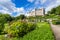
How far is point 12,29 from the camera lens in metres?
16.3

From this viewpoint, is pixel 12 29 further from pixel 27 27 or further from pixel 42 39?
pixel 42 39

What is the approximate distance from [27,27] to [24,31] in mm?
795

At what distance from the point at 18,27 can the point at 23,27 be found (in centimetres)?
48

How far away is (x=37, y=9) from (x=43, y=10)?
411cm

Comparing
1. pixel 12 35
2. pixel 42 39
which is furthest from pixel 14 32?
pixel 42 39

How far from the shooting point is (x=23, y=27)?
16.4 m

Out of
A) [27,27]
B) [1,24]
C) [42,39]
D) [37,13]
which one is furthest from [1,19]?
[37,13]

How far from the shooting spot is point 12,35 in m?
16.1

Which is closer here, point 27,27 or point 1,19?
point 27,27

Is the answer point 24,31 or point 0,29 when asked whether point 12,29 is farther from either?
point 0,29

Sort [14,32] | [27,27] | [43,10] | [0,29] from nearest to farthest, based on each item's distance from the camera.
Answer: [14,32] < [27,27] < [0,29] < [43,10]

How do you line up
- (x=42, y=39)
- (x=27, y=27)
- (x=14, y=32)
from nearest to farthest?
1. (x=42, y=39)
2. (x=14, y=32)
3. (x=27, y=27)

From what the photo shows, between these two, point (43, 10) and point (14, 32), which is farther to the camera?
point (43, 10)

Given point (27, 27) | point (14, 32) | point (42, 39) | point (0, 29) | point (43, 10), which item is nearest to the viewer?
point (42, 39)
